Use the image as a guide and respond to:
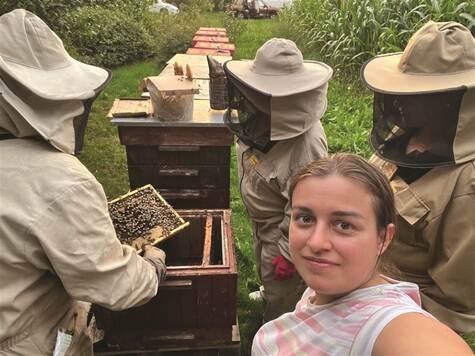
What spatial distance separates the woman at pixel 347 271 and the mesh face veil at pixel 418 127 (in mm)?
575

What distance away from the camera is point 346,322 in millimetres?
989

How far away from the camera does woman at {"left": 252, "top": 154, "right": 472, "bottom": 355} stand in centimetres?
92

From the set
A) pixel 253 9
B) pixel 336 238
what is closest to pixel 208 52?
pixel 336 238

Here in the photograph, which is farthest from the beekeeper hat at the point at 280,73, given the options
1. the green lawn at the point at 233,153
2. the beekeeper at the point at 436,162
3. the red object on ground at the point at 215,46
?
the red object on ground at the point at 215,46

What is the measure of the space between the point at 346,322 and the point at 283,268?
131 cm

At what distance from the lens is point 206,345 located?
2.20 metres

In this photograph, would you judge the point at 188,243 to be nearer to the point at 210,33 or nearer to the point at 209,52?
the point at 209,52

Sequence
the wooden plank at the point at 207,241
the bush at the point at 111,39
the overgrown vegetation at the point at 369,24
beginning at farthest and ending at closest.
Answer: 1. the bush at the point at 111,39
2. the overgrown vegetation at the point at 369,24
3. the wooden plank at the point at 207,241

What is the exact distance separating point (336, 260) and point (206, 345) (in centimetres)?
144

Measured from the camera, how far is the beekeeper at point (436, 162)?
1522 millimetres

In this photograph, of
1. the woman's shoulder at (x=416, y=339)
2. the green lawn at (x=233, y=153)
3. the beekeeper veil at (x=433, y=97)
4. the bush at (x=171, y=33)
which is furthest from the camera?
the bush at (x=171, y=33)

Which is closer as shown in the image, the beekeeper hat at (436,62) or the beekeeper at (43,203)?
the beekeeper at (43,203)

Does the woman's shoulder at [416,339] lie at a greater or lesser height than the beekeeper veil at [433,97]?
lesser

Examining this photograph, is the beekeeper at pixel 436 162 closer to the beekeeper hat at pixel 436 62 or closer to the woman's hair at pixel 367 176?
the beekeeper hat at pixel 436 62
